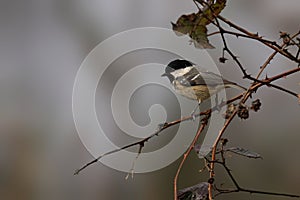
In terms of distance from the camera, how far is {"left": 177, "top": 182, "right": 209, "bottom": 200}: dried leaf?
2.11ft

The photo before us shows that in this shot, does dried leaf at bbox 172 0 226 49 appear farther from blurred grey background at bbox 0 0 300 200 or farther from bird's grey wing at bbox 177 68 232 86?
blurred grey background at bbox 0 0 300 200

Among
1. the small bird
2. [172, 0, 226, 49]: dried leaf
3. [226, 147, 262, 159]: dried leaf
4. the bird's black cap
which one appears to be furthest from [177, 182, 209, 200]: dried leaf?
the bird's black cap

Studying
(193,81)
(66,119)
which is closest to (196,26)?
(193,81)

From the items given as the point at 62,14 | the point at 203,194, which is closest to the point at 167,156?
the point at 203,194

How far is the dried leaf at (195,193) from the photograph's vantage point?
0.64 metres

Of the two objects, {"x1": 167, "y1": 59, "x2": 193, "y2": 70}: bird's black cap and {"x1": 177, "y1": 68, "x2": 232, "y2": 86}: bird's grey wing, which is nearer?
{"x1": 177, "y1": 68, "x2": 232, "y2": 86}: bird's grey wing

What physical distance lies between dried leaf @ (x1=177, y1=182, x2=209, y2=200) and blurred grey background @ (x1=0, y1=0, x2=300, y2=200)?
1549 millimetres

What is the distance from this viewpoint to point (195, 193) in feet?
2.13

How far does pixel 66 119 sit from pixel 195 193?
274 centimetres

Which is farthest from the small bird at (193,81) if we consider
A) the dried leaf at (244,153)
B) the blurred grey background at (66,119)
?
the blurred grey background at (66,119)

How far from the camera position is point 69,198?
127 inches

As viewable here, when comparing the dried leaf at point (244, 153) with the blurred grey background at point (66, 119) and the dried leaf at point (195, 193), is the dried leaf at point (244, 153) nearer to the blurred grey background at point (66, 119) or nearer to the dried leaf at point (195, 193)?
the dried leaf at point (195, 193)

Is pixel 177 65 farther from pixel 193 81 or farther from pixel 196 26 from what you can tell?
pixel 196 26

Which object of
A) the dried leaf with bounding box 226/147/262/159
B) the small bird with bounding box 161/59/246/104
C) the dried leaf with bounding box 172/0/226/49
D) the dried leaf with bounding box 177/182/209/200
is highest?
the small bird with bounding box 161/59/246/104
